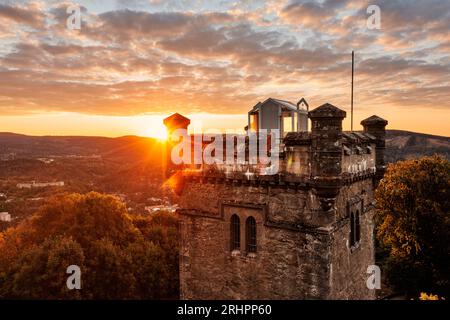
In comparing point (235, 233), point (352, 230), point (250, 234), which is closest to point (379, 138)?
point (352, 230)

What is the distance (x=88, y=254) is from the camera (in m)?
25.2

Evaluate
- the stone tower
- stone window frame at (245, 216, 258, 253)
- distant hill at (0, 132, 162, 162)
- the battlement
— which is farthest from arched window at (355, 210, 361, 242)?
distant hill at (0, 132, 162, 162)

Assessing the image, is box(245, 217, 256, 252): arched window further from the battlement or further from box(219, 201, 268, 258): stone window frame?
the battlement

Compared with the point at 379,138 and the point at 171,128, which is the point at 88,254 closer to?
the point at 171,128

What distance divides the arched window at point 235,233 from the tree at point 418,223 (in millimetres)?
19418

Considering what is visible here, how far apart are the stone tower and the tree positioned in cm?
1523

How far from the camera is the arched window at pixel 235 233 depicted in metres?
11.1

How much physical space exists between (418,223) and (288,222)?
20.5 meters

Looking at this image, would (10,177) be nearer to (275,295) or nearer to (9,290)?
(9,290)

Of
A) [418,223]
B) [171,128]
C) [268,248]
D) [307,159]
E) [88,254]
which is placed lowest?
[88,254]

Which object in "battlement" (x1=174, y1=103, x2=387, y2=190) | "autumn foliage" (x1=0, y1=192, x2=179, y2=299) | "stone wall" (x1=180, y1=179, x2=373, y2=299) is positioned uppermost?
"battlement" (x1=174, y1=103, x2=387, y2=190)

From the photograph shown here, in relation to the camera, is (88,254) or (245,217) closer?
(245,217)

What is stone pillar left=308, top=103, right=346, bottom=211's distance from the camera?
9156mm

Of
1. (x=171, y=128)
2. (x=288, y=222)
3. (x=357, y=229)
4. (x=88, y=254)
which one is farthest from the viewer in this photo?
(x=88, y=254)
